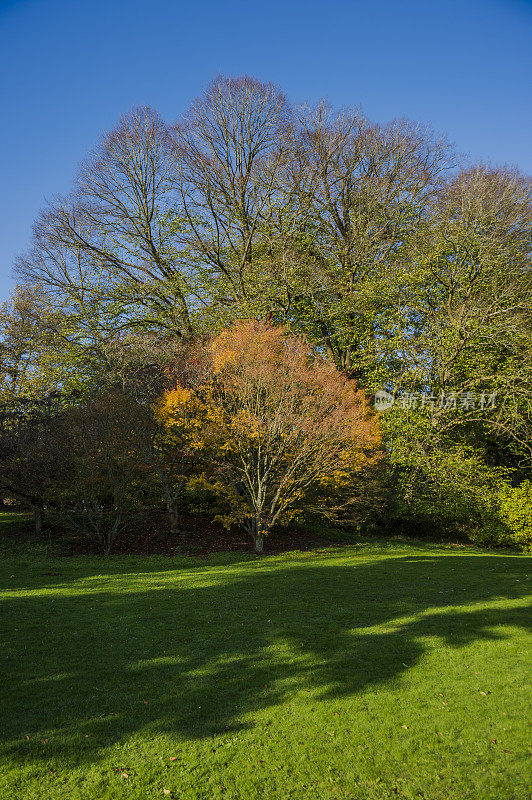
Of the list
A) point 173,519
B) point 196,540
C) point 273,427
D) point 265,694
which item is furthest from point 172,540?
point 265,694

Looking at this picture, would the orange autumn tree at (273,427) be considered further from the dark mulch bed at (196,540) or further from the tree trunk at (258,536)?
the dark mulch bed at (196,540)

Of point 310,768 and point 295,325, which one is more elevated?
point 295,325

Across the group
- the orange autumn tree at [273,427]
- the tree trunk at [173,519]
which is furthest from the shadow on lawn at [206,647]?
the tree trunk at [173,519]

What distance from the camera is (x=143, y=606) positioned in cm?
794

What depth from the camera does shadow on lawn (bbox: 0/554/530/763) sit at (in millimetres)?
4430

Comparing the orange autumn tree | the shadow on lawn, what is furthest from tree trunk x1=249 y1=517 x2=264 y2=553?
the shadow on lawn

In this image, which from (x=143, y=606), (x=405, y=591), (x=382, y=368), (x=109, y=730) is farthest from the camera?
(x=382, y=368)

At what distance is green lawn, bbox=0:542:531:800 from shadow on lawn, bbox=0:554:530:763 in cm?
2

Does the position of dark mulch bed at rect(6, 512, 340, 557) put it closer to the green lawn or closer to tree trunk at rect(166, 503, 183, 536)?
tree trunk at rect(166, 503, 183, 536)

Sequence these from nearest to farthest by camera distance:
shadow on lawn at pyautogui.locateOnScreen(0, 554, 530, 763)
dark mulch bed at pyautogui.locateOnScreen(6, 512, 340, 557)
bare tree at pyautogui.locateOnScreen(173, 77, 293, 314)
Result: shadow on lawn at pyautogui.locateOnScreen(0, 554, 530, 763) < dark mulch bed at pyautogui.locateOnScreen(6, 512, 340, 557) < bare tree at pyautogui.locateOnScreen(173, 77, 293, 314)

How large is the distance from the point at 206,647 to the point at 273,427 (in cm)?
835

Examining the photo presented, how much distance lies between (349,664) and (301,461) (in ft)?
29.1

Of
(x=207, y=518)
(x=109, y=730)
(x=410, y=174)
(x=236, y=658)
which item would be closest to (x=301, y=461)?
(x=207, y=518)

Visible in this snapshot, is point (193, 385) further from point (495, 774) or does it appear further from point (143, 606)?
point (495, 774)
